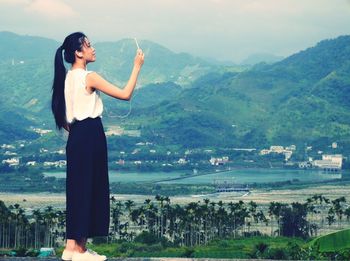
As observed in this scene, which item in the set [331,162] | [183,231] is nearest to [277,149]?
[331,162]

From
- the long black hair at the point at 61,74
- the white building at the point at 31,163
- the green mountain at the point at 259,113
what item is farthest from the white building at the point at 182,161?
the long black hair at the point at 61,74

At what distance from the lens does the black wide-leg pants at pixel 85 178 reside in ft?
14.6

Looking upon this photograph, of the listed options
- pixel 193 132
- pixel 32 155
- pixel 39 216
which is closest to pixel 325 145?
pixel 193 132

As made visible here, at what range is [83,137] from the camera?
4457mm

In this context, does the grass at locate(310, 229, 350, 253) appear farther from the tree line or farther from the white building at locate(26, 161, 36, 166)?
the white building at locate(26, 161, 36, 166)

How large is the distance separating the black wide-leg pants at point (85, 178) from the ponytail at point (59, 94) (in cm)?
10

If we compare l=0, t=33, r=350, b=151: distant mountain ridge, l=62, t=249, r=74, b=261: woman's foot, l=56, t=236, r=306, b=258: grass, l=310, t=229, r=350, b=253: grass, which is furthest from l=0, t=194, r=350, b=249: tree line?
l=0, t=33, r=350, b=151: distant mountain ridge

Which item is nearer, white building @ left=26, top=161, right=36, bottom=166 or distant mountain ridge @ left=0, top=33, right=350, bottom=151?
white building @ left=26, top=161, right=36, bottom=166

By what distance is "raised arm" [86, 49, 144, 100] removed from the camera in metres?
4.37

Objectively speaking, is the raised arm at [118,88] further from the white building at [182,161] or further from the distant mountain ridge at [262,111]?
the white building at [182,161]

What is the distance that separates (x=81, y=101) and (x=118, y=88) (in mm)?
256

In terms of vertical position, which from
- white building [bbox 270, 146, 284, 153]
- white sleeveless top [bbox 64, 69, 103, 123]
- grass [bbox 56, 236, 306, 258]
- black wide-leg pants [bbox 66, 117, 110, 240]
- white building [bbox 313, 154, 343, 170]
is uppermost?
white building [bbox 270, 146, 284, 153]

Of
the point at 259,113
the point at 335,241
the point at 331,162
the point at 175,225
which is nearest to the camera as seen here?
the point at 335,241

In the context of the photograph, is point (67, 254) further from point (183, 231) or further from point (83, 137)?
point (183, 231)
